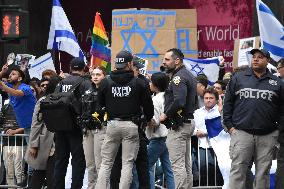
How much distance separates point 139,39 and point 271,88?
6362 mm

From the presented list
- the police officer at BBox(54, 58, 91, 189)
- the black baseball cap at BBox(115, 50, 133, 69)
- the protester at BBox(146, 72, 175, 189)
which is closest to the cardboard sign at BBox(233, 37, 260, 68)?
the protester at BBox(146, 72, 175, 189)

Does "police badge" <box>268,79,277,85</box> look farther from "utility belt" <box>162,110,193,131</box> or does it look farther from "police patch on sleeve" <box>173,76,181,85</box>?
"utility belt" <box>162,110,193,131</box>

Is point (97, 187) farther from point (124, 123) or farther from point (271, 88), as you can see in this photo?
point (271, 88)

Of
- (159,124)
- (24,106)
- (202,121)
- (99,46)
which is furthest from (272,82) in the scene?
(99,46)

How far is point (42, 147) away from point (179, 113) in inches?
88.4

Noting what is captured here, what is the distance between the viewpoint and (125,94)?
1319 cm

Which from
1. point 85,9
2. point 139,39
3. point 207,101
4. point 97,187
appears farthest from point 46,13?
point 97,187

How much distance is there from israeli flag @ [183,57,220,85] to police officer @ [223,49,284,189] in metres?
5.44

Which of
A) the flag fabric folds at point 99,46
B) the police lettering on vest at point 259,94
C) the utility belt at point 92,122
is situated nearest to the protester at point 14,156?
the utility belt at point 92,122

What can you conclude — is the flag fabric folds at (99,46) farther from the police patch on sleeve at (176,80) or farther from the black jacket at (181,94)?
the police patch on sleeve at (176,80)

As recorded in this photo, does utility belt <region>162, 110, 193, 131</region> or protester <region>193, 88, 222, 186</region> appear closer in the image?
utility belt <region>162, 110, 193, 131</region>

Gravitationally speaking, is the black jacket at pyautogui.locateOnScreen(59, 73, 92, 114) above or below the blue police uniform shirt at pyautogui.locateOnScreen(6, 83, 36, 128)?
above

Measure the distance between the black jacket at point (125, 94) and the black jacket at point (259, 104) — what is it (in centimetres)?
121

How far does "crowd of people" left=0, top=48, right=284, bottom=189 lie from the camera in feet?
41.9
